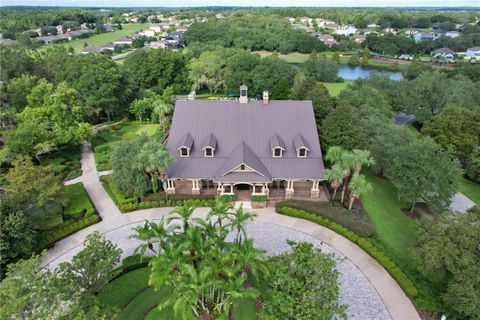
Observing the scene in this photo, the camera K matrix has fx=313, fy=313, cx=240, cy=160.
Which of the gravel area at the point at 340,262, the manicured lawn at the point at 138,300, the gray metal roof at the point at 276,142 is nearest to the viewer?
the manicured lawn at the point at 138,300

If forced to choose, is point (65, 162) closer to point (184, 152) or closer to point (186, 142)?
point (184, 152)

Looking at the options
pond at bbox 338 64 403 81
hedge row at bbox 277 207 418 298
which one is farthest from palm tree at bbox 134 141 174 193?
pond at bbox 338 64 403 81

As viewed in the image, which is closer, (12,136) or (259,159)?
(259,159)

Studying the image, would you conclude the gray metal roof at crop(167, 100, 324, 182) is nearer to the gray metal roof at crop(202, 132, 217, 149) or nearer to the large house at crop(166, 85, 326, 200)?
the large house at crop(166, 85, 326, 200)

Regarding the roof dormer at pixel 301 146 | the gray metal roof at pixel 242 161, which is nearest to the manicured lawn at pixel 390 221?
the roof dormer at pixel 301 146

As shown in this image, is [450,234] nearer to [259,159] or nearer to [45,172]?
[259,159]

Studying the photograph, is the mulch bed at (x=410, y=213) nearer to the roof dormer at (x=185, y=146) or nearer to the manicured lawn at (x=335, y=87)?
the roof dormer at (x=185, y=146)

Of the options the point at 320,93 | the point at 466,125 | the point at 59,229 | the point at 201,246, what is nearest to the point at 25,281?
the point at 201,246
